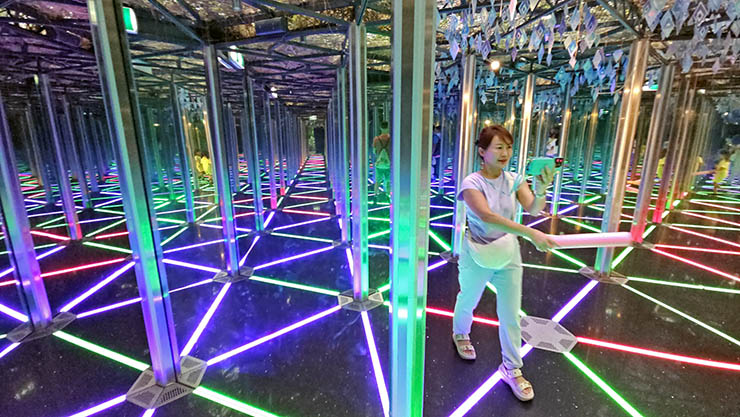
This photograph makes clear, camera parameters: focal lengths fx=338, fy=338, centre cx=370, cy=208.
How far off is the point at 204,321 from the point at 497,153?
2836mm

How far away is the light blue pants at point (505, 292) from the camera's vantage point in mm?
2062

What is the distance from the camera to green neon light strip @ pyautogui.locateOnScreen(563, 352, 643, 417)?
6.79 ft

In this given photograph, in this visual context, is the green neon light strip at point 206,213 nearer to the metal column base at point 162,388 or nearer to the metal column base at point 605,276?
the metal column base at point 162,388

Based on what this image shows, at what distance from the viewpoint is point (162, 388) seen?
2242 millimetres

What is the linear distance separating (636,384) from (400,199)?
2.46 m

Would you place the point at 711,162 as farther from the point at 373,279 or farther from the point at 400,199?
the point at 400,199

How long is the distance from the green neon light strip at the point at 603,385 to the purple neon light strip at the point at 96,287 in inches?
174

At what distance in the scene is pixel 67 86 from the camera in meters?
6.75

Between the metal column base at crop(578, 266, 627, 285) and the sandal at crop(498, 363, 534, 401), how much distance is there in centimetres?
231

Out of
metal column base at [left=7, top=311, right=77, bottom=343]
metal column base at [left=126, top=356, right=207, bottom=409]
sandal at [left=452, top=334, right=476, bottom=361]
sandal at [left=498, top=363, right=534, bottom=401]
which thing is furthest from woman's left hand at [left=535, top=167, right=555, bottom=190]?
metal column base at [left=7, top=311, right=77, bottom=343]

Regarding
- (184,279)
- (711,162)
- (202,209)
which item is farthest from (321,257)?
(711,162)

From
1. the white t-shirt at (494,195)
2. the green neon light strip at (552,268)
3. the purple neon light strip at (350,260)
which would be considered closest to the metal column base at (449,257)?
the green neon light strip at (552,268)

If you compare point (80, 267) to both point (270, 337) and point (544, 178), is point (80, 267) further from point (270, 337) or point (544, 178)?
point (544, 178)

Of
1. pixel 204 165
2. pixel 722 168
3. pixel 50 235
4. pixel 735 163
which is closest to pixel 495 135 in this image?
pixel 204 165
